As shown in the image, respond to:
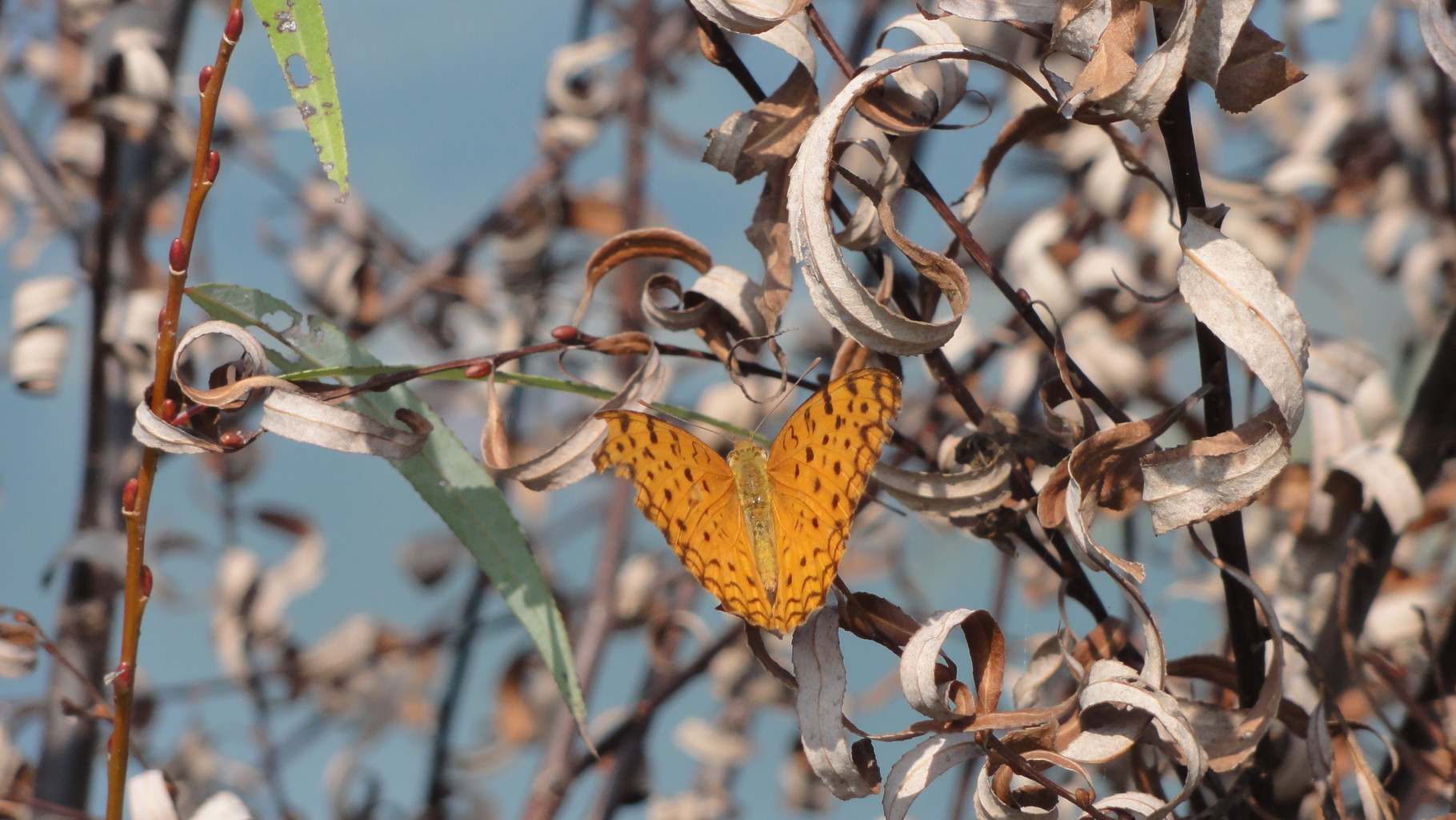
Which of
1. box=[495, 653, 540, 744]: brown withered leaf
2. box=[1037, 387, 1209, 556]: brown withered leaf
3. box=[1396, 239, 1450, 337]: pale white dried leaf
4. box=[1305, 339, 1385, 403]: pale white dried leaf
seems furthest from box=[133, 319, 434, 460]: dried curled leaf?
box=[1396, 239, 1450, 337]: pale white dried leaf

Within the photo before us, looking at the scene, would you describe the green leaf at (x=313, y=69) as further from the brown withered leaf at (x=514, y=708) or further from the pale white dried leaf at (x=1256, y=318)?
the brown withered leaf at (x=514, y=708)

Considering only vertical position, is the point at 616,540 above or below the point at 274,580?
above

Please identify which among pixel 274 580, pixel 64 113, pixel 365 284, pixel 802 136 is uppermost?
pixel 802 136

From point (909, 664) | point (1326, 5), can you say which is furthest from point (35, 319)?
point (1326, 5)

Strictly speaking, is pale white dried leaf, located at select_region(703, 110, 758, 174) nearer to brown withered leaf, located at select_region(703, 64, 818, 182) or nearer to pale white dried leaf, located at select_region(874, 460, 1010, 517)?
brown withered leaf, located at select_region(703, 64, 818, 182)

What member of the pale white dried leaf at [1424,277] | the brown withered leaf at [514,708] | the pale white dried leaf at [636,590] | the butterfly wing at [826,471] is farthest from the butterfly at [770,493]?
the pale white dried leaf at [1424,277]

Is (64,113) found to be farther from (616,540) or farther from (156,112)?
(616,540)

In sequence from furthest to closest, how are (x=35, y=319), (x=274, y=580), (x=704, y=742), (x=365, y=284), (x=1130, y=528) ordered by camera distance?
(x=704, y=742)
(x=274, y=580)
(x=365, y=284)
(x=35, y=319)
(x=1130, y=528)
